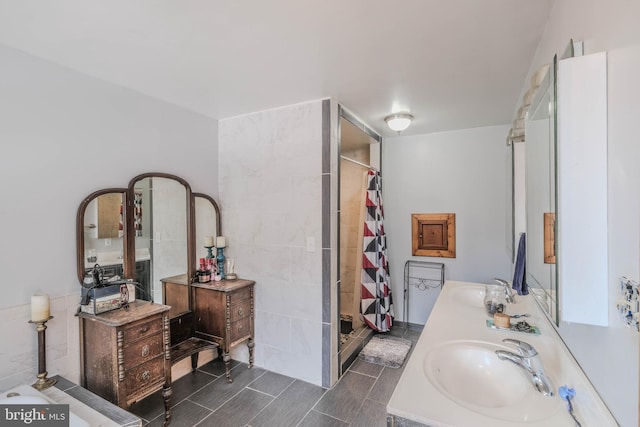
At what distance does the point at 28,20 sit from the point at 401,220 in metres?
3.44

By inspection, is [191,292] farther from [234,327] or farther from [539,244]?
[539,244]

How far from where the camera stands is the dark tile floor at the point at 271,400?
2107 millimetres

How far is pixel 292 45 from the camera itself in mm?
1685

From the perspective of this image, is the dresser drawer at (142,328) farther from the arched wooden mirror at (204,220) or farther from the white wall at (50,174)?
the arched wooden mirror at (204,220)

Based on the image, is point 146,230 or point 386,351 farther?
point 386,351

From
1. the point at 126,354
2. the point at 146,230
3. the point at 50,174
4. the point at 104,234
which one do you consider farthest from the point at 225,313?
the point at 50,174

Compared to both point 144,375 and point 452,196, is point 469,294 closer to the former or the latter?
point 452,196

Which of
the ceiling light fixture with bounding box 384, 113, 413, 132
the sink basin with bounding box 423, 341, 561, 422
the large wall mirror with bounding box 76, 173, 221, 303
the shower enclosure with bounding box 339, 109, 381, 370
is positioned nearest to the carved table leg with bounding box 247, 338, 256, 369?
the large wall mirror with bounding box 76, 173, 221, 303

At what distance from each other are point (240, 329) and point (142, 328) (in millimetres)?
910

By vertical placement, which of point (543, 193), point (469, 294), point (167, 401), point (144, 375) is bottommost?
point (167, 401)

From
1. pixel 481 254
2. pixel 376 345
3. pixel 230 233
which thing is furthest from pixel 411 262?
pixel 230 233

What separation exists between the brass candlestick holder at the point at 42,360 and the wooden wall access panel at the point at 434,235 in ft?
10.8

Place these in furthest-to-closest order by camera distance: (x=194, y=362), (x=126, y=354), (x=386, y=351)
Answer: (x=386, y=351)
(x=194, y=362)
(x=126, y=354)

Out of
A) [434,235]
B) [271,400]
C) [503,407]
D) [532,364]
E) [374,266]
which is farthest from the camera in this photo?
[434,235]
